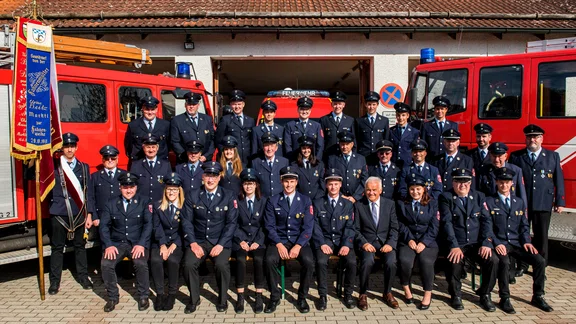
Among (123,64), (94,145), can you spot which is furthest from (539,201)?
(123,64)

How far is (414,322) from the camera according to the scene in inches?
159

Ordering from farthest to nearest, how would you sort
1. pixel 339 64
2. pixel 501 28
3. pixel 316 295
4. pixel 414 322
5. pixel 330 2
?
pixel 339 64 → pixel 330 2 → pixel 501 28 → pixel 316 295 → pixel 414 322

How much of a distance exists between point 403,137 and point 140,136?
3336 millimetres

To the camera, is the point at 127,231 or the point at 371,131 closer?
the point at 127,231

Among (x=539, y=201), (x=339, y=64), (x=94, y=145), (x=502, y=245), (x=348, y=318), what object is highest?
(x=339, y=64)

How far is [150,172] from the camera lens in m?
5.18

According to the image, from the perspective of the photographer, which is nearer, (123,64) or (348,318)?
(348,318)

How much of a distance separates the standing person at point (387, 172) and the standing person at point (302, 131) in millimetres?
782

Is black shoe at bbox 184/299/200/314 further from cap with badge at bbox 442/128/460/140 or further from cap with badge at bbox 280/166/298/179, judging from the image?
cap with badge at bbox 442/128/460/140

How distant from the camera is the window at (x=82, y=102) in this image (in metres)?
5.26

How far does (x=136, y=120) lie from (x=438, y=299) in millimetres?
4109

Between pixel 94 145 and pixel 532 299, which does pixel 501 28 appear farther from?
pixel 94 145

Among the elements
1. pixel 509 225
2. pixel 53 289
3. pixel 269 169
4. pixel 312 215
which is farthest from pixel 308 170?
pixel 53 289

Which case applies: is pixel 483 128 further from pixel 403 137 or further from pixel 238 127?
pixel 238 127
